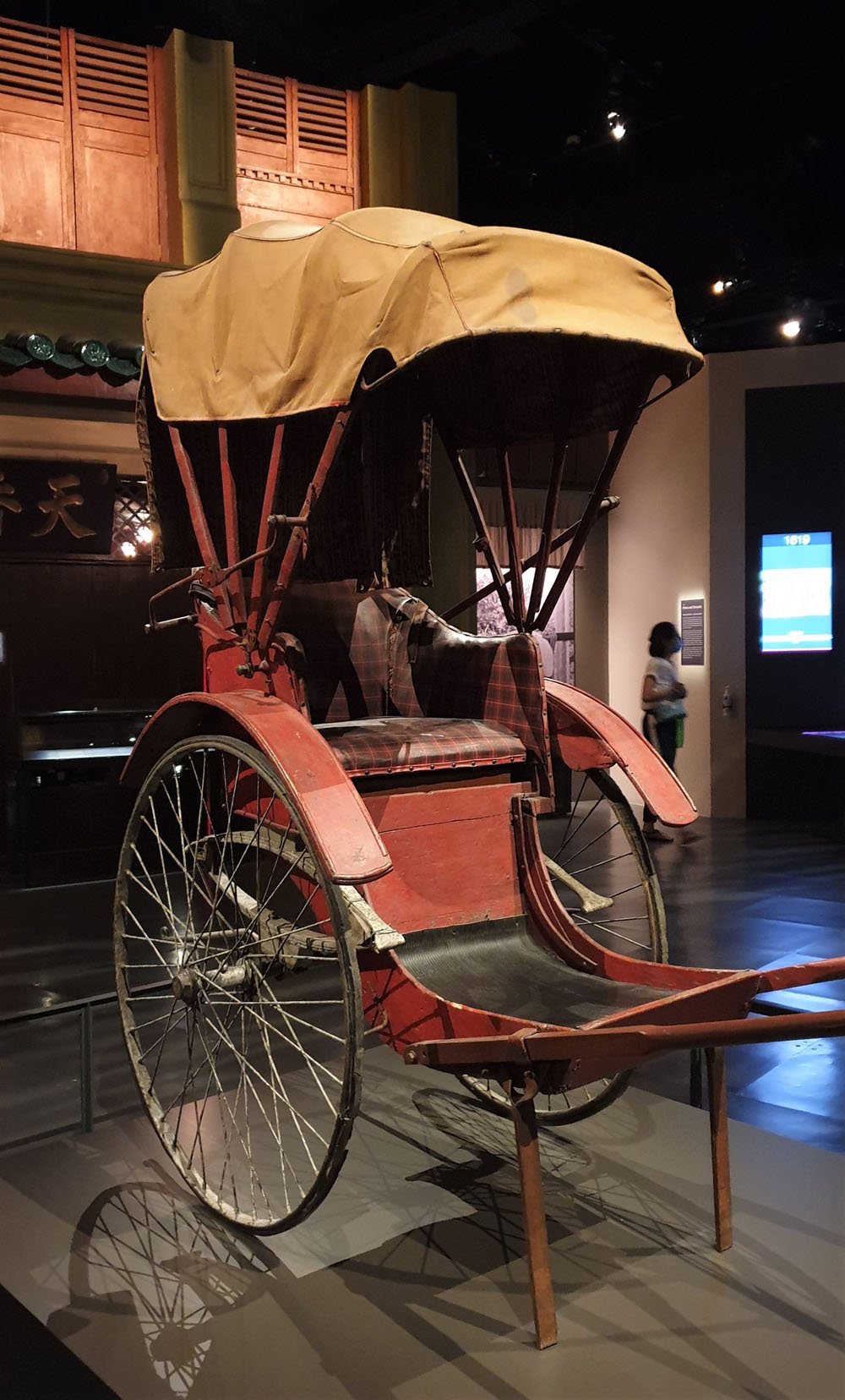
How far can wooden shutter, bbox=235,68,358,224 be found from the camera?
6633mm

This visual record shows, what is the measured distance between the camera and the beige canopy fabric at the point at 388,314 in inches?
84.3

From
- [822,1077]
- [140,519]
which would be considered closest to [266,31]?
[140,519]

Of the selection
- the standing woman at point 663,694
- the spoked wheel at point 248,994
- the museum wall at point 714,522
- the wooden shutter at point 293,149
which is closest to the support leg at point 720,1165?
the spoked wheel at point 248,994

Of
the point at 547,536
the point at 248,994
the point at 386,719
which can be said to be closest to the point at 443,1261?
the point at 248,994

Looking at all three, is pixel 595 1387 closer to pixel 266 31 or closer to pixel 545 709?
pixel 545 709

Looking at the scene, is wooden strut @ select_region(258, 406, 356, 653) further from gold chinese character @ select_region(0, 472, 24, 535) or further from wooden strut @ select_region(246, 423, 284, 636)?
gold chinese character @ select_region(0, 472, 24, 535)

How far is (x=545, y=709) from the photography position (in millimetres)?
2775

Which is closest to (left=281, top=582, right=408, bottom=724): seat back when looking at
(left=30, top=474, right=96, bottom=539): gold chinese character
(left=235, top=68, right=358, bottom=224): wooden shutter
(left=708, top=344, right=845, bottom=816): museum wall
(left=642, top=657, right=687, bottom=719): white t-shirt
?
(left=30, top=474, right=96, bottom=539): gold chinese character

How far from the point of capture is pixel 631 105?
6.90 m

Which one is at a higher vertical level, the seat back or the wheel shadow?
the seat back

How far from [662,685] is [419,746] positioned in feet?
15.5

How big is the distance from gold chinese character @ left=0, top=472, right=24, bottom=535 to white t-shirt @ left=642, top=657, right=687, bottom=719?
149 inches

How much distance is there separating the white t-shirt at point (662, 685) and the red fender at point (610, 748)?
4.24 metres

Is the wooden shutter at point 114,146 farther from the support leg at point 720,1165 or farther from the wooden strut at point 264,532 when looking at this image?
the support leg at point 720,1165
